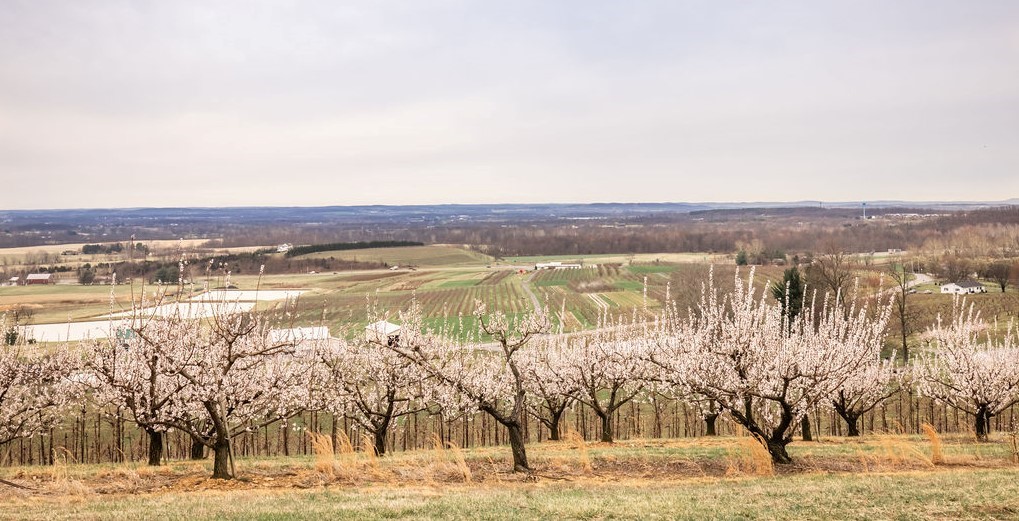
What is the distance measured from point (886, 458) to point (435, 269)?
5071 inches

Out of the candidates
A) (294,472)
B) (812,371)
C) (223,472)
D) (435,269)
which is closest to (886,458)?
(812,371)

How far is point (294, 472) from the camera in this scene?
1709 centimetres

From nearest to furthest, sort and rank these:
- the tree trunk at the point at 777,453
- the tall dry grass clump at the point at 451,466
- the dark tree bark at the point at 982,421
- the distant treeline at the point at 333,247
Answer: the tall dry grass clump at the point at 451,466
the tree trunk at the point at 777,453
the dark tree bark at the point at 982,421
the distant treeline at the point at 333,247

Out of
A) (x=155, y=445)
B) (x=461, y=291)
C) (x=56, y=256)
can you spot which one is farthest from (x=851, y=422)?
(x=56, y=256)

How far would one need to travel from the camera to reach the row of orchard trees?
18.0 meters

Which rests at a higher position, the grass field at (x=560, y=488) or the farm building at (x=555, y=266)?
the grass field at (x=560, y=488)

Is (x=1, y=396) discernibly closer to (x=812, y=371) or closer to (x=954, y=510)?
(x=812, y=371)

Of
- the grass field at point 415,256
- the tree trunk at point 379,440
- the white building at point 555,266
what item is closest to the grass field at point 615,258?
the white building at point 555,266

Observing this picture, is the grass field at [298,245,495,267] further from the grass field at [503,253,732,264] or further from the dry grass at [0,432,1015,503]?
the dry grass at [0,432,1015,503]

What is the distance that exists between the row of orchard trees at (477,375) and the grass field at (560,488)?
136 centimetres

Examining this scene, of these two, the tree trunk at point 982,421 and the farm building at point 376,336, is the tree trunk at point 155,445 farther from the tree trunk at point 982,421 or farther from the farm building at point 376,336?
the tree trunk at point 982,421

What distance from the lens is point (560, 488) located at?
14.9 meters

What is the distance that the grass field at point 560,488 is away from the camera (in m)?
12.1

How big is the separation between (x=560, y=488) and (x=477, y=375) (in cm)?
1771
